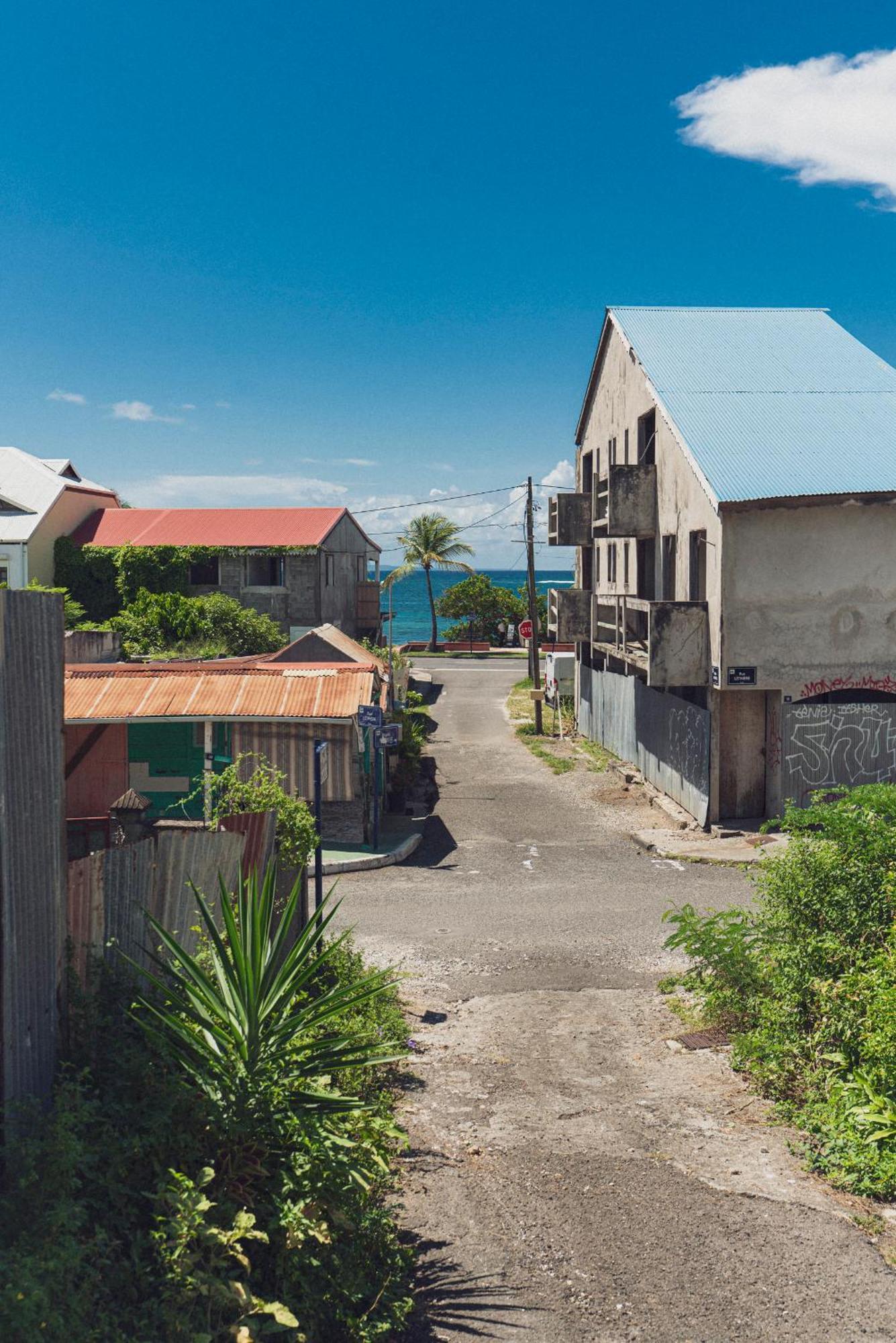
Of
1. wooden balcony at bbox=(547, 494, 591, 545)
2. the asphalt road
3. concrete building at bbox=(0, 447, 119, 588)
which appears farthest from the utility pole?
the asphalt road

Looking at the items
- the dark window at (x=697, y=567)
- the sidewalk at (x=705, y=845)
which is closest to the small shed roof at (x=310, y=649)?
the dark window at (x=697, y=567)

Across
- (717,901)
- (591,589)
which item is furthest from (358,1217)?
(591,589)

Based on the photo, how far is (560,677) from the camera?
116ft

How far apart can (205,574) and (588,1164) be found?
36504 mm

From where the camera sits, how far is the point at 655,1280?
5.43m

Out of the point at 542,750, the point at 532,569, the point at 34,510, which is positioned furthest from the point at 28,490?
the point at 542,750

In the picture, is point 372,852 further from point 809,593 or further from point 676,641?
point 809,593

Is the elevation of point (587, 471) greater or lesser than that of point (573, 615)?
greater

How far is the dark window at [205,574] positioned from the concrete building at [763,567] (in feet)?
69.0

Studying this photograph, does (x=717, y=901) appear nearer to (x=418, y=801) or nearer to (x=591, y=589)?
(x=418, y=801)

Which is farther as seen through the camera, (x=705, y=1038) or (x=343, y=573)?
(x=343, y=573)

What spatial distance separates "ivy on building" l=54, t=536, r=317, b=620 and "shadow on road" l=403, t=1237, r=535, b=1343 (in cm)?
3565

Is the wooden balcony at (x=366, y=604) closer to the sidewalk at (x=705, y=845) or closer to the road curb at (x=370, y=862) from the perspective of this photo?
the sidewalk at (x=705, y=845)

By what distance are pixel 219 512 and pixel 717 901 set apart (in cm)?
3310
